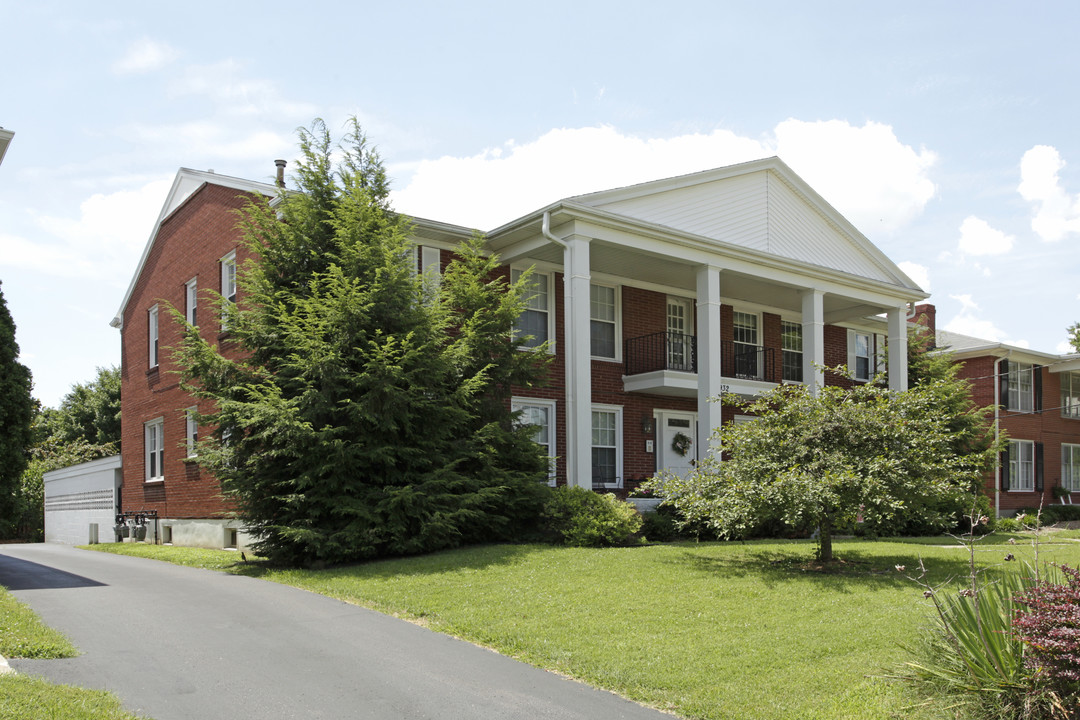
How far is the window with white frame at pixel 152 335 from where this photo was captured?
23062 millimetres

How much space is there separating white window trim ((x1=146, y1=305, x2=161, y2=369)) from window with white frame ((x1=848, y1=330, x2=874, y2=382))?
19881 mm

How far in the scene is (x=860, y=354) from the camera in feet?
87.9

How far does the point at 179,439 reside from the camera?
21.1 m

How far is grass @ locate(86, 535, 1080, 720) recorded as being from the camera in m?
6.19

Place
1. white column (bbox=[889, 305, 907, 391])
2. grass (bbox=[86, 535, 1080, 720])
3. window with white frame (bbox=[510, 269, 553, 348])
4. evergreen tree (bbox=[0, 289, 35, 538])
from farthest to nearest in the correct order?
1. white column (bbox=[889, 305, 907, 391])
2. window with white frame (bbox=[510, 269, 553, 348])
3. evergreen tree (bbox=[0, 289, 35, 538])
4. grass (bbox=[86, 535, 1080, 720])

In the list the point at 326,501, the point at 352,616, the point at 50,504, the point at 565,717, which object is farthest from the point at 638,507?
the point at 50,504

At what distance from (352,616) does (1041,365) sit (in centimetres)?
3054

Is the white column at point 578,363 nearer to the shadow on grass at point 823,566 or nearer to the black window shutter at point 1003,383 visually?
the shadow on grass at point 823,566

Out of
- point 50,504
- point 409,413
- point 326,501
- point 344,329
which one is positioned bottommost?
point 50,504

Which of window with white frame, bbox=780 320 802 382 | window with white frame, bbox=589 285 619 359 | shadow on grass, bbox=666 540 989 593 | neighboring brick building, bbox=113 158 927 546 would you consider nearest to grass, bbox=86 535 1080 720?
shadow on grass, bbox=666 540 989 593

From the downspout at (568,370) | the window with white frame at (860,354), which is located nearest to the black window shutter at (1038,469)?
the window with white frame at (860,354)

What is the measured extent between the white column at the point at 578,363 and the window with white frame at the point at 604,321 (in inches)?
141

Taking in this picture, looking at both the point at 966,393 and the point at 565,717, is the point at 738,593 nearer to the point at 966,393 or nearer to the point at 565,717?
the point at 565,717

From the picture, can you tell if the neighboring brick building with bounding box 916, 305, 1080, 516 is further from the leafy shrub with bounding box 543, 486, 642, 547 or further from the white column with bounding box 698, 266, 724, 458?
the leafy shrub with bounding box 543, 486, 642, 547
